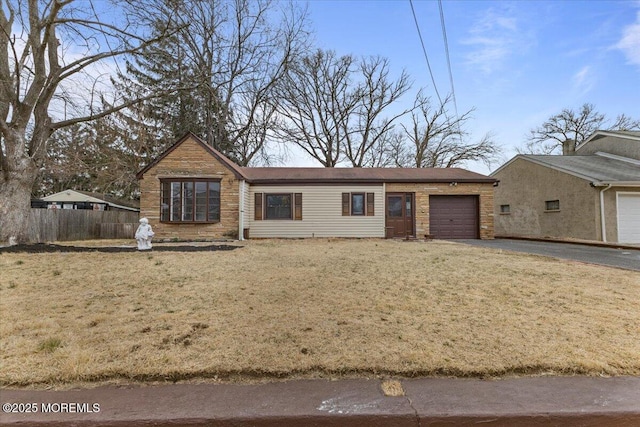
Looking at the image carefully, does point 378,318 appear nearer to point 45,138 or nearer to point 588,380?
point 588,380

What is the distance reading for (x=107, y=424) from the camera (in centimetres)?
193

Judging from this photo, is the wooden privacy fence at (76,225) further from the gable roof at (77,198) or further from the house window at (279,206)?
the gable roof at (77,198)

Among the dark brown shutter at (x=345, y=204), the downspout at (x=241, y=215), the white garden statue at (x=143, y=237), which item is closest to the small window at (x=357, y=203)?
the dark brown shutter at (x=345, y=204)

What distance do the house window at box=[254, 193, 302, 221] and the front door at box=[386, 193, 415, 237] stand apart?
13.9 feet

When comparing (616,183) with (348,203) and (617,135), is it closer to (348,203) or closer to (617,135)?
(617,135)

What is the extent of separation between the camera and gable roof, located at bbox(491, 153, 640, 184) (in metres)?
13.8

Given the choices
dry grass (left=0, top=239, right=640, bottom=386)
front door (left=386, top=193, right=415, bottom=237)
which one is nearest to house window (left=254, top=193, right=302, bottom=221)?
front door (left=386, top=193, right=415, bottom=237)

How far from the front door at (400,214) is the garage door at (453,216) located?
1060mm

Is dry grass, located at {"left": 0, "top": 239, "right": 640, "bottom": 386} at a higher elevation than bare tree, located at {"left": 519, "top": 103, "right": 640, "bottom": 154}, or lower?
lower

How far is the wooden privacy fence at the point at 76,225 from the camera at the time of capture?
41.8 ft

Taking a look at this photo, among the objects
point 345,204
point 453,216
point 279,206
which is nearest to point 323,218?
point 345,204

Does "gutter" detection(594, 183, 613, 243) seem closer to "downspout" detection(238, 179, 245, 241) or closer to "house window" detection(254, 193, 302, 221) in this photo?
"house window" detection(254, 193, 302, 221)

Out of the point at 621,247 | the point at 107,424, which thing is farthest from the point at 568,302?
the point at 621,247

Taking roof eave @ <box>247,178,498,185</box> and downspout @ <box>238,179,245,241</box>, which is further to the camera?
roof eave @ <box>247,178,498,185</box>
